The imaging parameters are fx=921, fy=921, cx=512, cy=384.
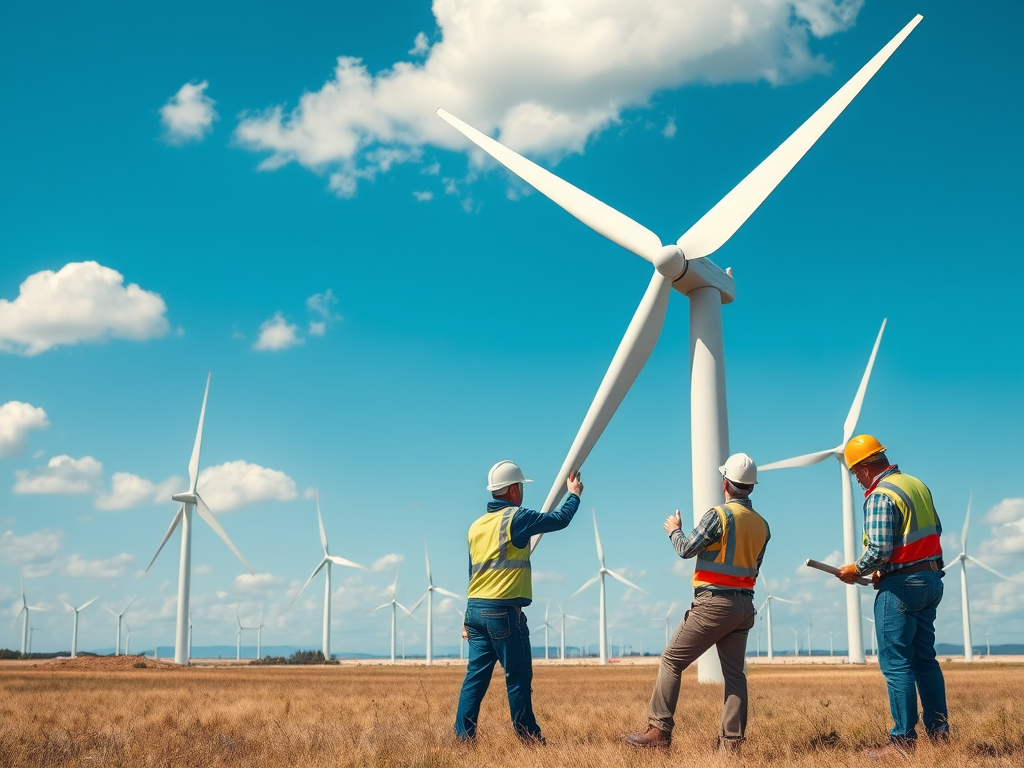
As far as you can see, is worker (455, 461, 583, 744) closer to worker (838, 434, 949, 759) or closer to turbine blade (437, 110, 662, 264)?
worker (838, 434, 949, 759)

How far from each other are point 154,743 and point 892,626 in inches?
255

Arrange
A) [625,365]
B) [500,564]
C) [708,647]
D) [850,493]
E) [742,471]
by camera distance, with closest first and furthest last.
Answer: [708,647]
[742,471]
[500,564]
[625,365]
[850,493]

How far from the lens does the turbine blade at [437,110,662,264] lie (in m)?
21.2

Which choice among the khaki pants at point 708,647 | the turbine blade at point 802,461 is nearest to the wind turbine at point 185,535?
the turbine blade at point 802,461

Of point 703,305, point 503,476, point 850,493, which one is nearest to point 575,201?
point 703,305

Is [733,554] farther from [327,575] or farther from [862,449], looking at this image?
[327,575]

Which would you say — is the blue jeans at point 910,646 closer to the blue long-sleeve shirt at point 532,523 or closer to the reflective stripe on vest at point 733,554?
the reflective stripe on vest at point 733,554

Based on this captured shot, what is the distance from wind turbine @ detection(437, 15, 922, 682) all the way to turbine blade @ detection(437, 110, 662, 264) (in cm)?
5

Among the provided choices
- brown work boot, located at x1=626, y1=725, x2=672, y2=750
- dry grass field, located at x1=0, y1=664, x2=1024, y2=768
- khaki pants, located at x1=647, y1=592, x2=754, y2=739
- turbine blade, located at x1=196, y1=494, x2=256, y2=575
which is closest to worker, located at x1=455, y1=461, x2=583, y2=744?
dry grass field, located at x1=0, y1=664, x2=1024, y2=768

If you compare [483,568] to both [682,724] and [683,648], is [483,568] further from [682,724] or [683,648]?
[682,724]

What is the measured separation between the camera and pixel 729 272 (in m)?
21.9

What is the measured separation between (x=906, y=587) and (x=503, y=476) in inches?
141

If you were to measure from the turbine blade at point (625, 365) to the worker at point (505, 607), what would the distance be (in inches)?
386

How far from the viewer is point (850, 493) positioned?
48.1m
